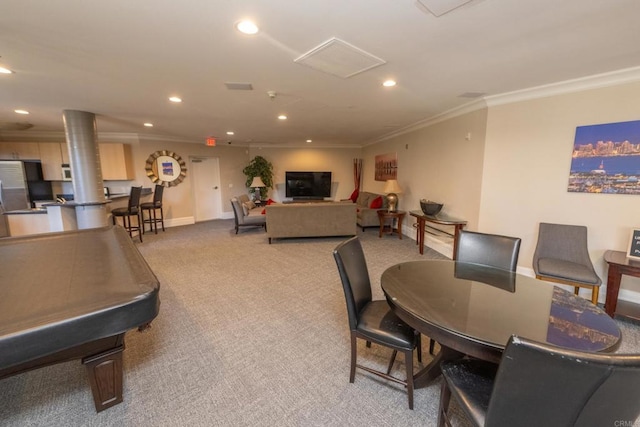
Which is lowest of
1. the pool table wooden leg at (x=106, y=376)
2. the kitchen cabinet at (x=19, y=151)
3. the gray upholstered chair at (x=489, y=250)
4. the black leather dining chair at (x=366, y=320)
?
the pool table wooden leg at (x=106, y=376)

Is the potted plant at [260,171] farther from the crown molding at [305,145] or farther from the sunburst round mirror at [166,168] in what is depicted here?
the sunburst round mirror at [166,168]

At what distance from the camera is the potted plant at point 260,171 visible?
26.8 feet

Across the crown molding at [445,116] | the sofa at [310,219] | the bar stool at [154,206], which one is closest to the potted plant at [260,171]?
the bar stool at [154,206]

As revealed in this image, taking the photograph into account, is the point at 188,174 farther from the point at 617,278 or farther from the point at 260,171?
the point at 617,278

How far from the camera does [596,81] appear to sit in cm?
272

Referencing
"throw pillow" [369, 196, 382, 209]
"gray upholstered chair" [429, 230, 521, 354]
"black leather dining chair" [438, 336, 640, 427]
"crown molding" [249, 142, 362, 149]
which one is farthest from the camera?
"crown molding" [249, 142, 362, 149]

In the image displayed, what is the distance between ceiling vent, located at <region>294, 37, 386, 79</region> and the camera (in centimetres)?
205

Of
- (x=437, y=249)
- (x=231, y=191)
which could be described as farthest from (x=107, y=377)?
(x=231, y=191)

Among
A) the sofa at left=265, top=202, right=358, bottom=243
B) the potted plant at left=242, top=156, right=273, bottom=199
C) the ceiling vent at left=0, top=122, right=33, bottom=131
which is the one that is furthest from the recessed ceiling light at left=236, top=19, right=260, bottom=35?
the potted plant at left=242, top=156, right=273, bottom=199

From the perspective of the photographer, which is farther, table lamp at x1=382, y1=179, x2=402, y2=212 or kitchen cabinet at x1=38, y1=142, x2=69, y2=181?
kitchen cabinet at x1=38, y1=142, x2=69, y2=181

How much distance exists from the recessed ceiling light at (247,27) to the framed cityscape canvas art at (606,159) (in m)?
3.49

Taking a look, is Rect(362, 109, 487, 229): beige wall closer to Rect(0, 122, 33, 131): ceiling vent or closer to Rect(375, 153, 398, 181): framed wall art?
Rect(375, 153, 398, 181): framed wall art

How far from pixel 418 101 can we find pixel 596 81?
177 centimetres

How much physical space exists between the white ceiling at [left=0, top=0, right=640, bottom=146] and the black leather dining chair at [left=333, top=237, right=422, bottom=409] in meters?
1.53
